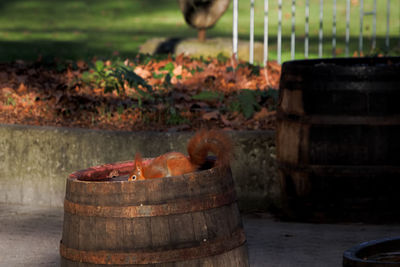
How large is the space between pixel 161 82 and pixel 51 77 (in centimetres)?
146

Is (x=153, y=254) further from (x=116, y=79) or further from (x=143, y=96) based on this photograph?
(x=116, y=79)

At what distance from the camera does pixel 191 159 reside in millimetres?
3961

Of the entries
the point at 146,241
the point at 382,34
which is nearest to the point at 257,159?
the point at 146,241

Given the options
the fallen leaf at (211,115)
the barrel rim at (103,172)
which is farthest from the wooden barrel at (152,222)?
the fallen leaf at (211,115)

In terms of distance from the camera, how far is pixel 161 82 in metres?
9.20

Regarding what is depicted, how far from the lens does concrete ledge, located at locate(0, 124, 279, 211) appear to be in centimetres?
690

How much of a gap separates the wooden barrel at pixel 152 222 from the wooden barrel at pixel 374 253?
968mm

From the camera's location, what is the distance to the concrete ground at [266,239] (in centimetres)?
554

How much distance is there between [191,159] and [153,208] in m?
0.38

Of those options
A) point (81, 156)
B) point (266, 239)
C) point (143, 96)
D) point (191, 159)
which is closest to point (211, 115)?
point (143, 96)

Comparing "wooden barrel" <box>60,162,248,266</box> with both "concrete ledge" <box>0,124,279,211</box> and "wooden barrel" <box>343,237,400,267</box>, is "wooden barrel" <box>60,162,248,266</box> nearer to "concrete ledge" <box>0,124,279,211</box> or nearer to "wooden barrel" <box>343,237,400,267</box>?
"wooden barrel" <box>343,237,400,267</box>

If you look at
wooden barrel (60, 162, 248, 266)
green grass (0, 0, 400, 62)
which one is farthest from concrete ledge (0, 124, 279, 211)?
green grass (0, 0, 400, 62)

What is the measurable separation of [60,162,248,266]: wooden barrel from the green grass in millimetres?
10110

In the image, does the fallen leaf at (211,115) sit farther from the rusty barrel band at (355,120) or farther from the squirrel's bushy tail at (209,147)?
the squirrel's bushy tail at (209,147)
